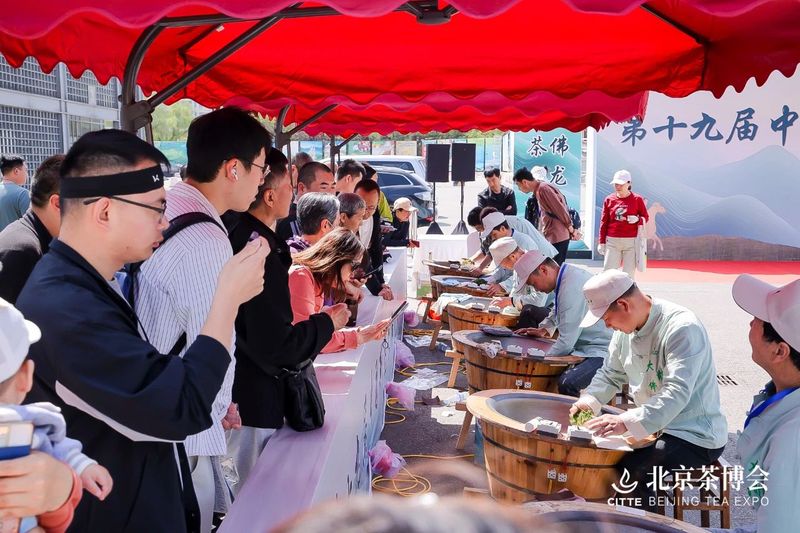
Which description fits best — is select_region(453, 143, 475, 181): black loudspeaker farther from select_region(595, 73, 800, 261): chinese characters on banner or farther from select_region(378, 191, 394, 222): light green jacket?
select_region(378, 191, 394, 222): light green jacket

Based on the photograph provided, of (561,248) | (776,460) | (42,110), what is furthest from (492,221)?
(42,110)

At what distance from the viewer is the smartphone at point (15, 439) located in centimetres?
116

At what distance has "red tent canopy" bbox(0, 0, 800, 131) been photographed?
3348mm

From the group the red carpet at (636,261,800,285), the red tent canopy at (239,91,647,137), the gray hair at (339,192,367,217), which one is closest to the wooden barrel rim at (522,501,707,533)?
the red tent canopy at (239,91,647,137)

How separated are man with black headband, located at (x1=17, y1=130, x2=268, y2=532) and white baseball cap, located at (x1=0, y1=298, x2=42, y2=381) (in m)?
0.23

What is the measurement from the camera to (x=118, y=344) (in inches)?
58.0

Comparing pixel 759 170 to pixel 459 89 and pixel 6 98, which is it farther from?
pixel 6 98

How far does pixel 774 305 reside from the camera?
8.46 ft

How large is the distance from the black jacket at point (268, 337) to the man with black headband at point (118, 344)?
2.53ft

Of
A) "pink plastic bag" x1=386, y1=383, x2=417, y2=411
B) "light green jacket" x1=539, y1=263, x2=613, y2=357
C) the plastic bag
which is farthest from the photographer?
the plastic bag

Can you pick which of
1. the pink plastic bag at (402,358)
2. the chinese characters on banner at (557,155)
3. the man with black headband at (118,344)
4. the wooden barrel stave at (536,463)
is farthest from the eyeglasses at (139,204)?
the chinese characters on banner at (557,155)

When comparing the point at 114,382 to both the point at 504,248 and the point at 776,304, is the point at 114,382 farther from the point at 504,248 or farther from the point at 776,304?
the point at 504,248

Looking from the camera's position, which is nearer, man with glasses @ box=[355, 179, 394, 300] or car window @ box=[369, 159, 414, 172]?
man with glasses @ box=[355, 179, 394, 300]

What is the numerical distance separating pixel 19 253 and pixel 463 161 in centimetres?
1353
